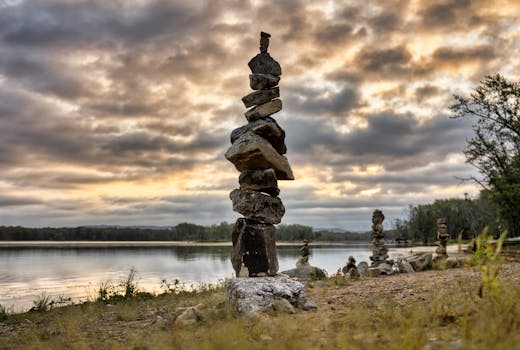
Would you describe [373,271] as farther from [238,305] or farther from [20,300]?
[20,300]

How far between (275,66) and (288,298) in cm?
514

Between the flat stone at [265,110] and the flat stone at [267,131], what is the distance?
0.37 feet

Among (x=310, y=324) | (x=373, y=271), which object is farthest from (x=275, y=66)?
(x=373, y=271)

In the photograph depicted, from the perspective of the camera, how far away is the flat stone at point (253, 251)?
8914 mm

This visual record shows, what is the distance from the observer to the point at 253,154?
29.8ft

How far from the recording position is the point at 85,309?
38.1ft

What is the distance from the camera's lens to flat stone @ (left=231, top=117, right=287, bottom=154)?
9.48m

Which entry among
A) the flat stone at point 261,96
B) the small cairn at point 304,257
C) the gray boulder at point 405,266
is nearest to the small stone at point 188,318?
the flat stone at point 261,96

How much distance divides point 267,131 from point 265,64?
1.61m

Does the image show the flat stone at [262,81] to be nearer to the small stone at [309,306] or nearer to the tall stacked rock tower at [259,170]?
the tall stacked rock tower at [259,170]

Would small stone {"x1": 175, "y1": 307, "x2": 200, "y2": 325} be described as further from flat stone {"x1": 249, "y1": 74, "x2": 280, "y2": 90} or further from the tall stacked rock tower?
flat stone {"x1": 249, "y1": 74, "x2": 280, "y2": 90}

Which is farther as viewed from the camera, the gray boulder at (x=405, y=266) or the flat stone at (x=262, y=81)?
the gray boulder at (x=405, y=266)

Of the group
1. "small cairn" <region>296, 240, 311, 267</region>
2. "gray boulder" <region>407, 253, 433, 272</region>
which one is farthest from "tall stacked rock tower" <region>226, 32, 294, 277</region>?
"small cairn" <region>296, 240, 311, 267</region>

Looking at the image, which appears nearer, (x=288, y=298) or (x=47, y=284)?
(x=288, y=298)
